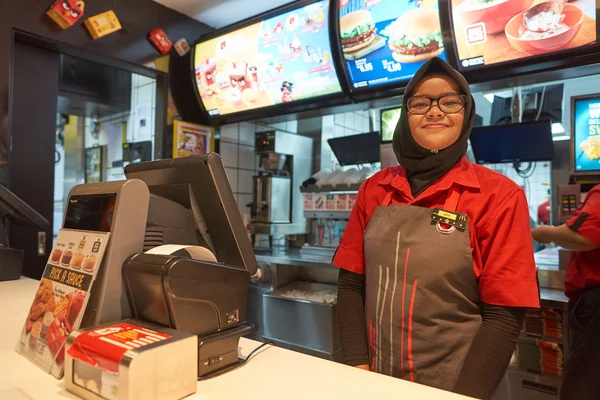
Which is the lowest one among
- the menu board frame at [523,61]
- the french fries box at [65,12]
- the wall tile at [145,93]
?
the menu board frame at [523,61]

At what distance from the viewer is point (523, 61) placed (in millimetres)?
2107

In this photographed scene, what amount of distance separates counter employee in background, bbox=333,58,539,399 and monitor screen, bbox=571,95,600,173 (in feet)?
4.91

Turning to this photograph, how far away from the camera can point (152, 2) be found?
325cm

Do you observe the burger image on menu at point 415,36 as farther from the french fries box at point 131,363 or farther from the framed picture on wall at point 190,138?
the french fries box at point 131,363

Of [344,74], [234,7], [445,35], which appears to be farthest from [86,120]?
[445,35]

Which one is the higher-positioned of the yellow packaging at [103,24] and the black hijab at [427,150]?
the yellow packaging at [103,24]

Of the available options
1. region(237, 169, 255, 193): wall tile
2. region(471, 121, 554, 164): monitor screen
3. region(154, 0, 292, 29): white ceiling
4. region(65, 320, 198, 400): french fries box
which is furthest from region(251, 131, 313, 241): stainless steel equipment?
region(65, 320, 198, 400): french fries box

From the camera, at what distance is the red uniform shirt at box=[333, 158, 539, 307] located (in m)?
1.05

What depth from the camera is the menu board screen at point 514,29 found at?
1.92 m

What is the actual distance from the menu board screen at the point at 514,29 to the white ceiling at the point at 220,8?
156cm

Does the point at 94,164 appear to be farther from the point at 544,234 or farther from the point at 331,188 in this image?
the point at 544,234

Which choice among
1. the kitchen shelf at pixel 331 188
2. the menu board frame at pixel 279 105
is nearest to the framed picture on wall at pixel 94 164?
the menu board frame at pixel 279 105

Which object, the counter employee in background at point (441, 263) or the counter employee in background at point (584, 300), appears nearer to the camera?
the counter employee in background at point (441, 263)

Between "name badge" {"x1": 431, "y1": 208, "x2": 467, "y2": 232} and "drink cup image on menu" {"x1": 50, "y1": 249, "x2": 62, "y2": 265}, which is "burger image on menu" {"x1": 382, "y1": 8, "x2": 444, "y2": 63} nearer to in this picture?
"name badge" {"x1": 431, "y1": 208, "x2": 467, "y2": 232}
